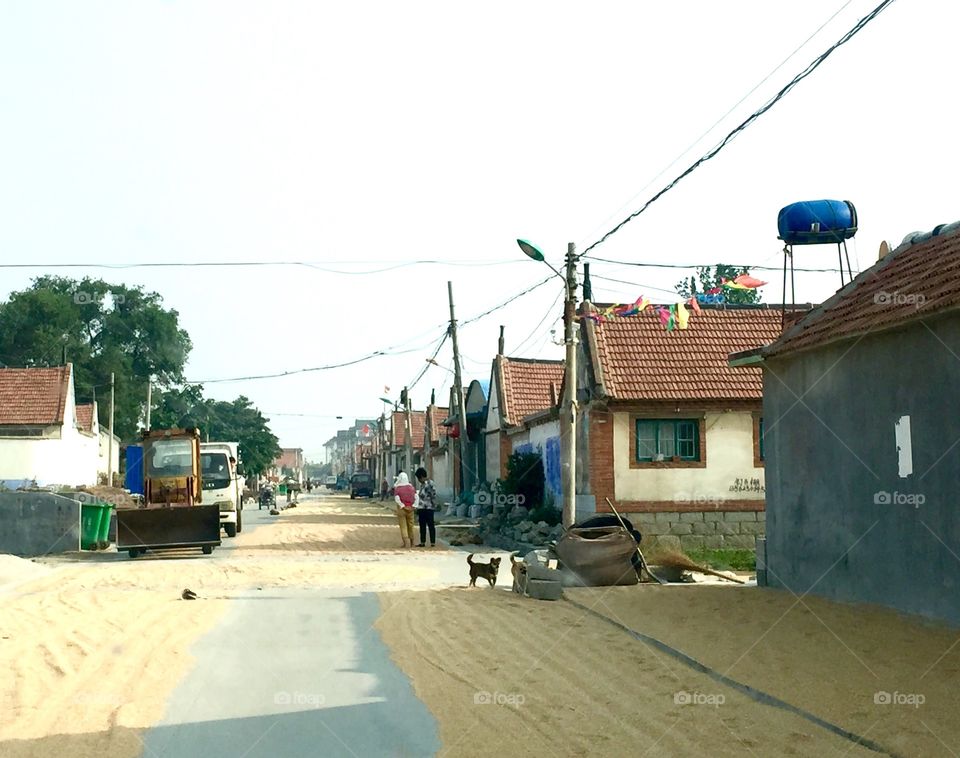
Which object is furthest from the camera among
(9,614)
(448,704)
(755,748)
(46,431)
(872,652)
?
(46,431)

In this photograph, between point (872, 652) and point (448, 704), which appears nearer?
point (448, 704)

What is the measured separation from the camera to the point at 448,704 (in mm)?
9125

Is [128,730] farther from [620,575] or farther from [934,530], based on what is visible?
[620,575]

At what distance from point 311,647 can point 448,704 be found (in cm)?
350

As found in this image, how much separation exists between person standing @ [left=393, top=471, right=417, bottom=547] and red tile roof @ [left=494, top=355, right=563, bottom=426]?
14.5 meters

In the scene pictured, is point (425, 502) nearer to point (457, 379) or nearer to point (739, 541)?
point (739, 541)

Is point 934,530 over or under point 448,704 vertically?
over

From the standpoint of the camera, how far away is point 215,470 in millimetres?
35875

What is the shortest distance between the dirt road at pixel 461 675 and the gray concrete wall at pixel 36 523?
36.1ft

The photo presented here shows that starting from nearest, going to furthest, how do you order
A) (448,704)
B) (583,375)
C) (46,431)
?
(448,704) → (583,375) → (46,431)

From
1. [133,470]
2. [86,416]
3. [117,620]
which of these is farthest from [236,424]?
[117,620]

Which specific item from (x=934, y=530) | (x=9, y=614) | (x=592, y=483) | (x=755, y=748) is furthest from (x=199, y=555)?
(x=755, y=748)

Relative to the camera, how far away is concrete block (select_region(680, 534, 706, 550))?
90.2 feet

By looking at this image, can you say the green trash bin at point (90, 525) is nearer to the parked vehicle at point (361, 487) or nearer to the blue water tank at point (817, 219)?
the blue water tank at point (817, 219)
